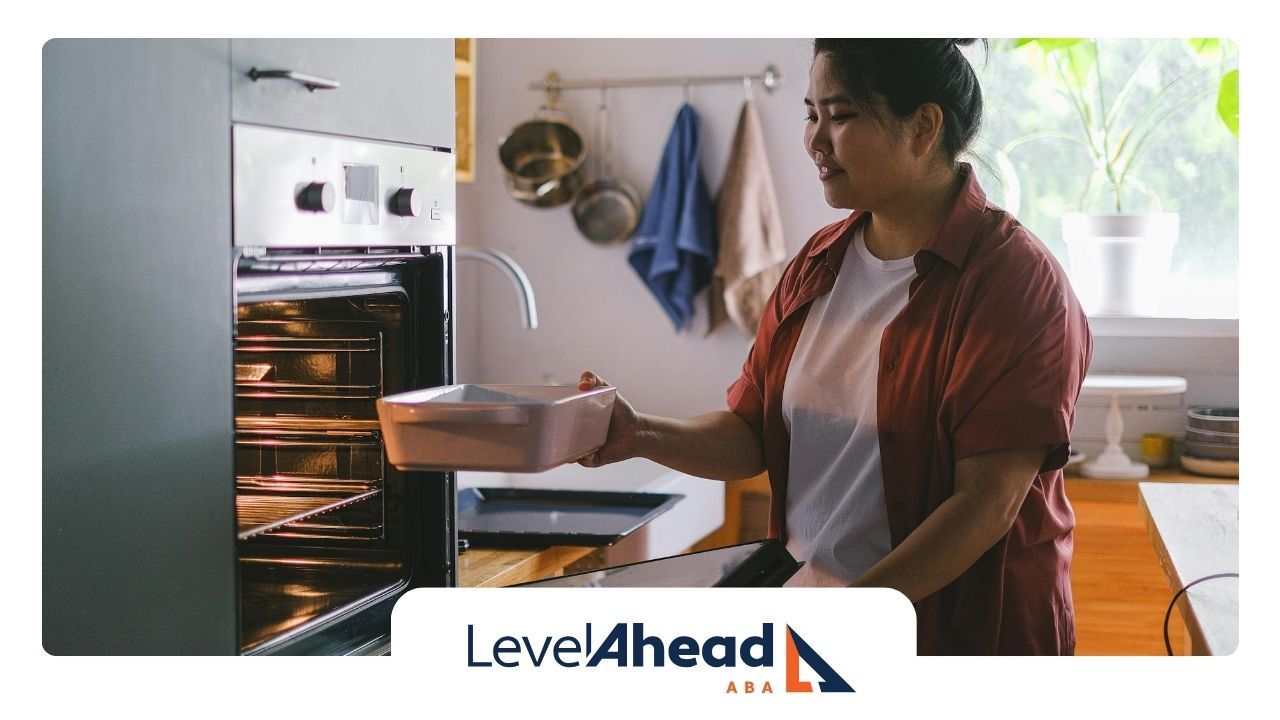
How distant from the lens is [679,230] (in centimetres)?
249

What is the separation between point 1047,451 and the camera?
3.25 feet

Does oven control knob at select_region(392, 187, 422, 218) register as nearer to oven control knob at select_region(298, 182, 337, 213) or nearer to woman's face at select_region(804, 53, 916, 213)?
oven control knob at select_region(298, 182, 337, 213)

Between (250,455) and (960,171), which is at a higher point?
(960,171)

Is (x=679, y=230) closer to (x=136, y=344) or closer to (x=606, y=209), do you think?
(x=606, y=209)

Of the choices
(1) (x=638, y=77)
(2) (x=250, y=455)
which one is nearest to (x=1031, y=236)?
(2) (x=250, y=455)

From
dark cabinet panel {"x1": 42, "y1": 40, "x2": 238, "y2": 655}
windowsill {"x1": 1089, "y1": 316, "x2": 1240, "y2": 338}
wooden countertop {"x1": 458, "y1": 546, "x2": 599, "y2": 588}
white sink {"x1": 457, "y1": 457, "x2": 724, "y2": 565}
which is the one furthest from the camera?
windowsill {"x1": 1089, "y1": 316, "x2": 1240, "y2": 338}

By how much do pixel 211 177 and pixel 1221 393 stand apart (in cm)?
176

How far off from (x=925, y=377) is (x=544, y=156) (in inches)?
65.1

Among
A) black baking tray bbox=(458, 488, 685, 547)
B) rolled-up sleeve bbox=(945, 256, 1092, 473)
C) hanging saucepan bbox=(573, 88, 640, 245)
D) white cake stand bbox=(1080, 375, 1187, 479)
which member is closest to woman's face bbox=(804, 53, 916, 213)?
rolled-up sleeve bbox=(945, 256, 1092, 473)

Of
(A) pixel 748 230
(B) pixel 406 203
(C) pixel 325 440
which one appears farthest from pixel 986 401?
(A) pixel 748 230

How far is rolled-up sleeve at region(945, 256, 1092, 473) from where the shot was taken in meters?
0.97

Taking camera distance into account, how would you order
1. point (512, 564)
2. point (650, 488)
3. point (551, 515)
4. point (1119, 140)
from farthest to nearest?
1. point (1119, 140)
2. point (650, 488)
3. point (551, 515)
4. point (512, 564)

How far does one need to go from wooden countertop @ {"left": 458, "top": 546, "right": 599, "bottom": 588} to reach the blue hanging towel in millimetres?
1088

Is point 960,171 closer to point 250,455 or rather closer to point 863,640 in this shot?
point 863,640
